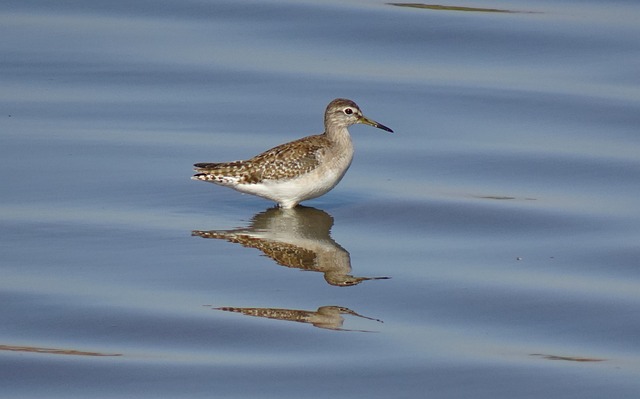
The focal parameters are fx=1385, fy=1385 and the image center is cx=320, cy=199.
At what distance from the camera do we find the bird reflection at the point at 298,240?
1076cm

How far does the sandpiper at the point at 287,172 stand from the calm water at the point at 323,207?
0.22 metres

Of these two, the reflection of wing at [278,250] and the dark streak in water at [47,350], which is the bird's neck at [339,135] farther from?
the dark streak in water at [47,350]

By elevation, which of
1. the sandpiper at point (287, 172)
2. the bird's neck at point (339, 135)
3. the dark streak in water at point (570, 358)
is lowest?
the dark streak in water at point (570, 358)

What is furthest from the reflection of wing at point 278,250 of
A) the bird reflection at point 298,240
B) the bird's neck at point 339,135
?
the bird's neck at point 339,135

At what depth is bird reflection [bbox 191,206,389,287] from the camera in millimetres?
10758

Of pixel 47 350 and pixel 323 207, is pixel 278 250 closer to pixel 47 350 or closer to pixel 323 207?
pixel 323 207

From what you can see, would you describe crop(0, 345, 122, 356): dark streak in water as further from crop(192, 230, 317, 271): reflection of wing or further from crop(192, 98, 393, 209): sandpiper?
crop(192, 98, 393, 209): sandpiper

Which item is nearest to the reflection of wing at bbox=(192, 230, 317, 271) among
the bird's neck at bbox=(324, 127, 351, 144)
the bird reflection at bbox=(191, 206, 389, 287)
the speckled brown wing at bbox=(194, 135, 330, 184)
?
the bird reflection at bbox=(191, 206, 389, 287)

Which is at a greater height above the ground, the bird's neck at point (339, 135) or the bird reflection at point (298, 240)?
the bird's neck at point (339, 135)

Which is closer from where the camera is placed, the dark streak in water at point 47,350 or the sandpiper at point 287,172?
the dark streak in water at point 47,350

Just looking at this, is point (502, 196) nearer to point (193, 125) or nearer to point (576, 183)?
point (576, 183)

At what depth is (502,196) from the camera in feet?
41.1

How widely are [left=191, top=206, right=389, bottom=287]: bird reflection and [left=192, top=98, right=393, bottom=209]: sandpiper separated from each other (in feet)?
0.67

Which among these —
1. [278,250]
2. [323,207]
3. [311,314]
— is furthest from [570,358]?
[323,207]
